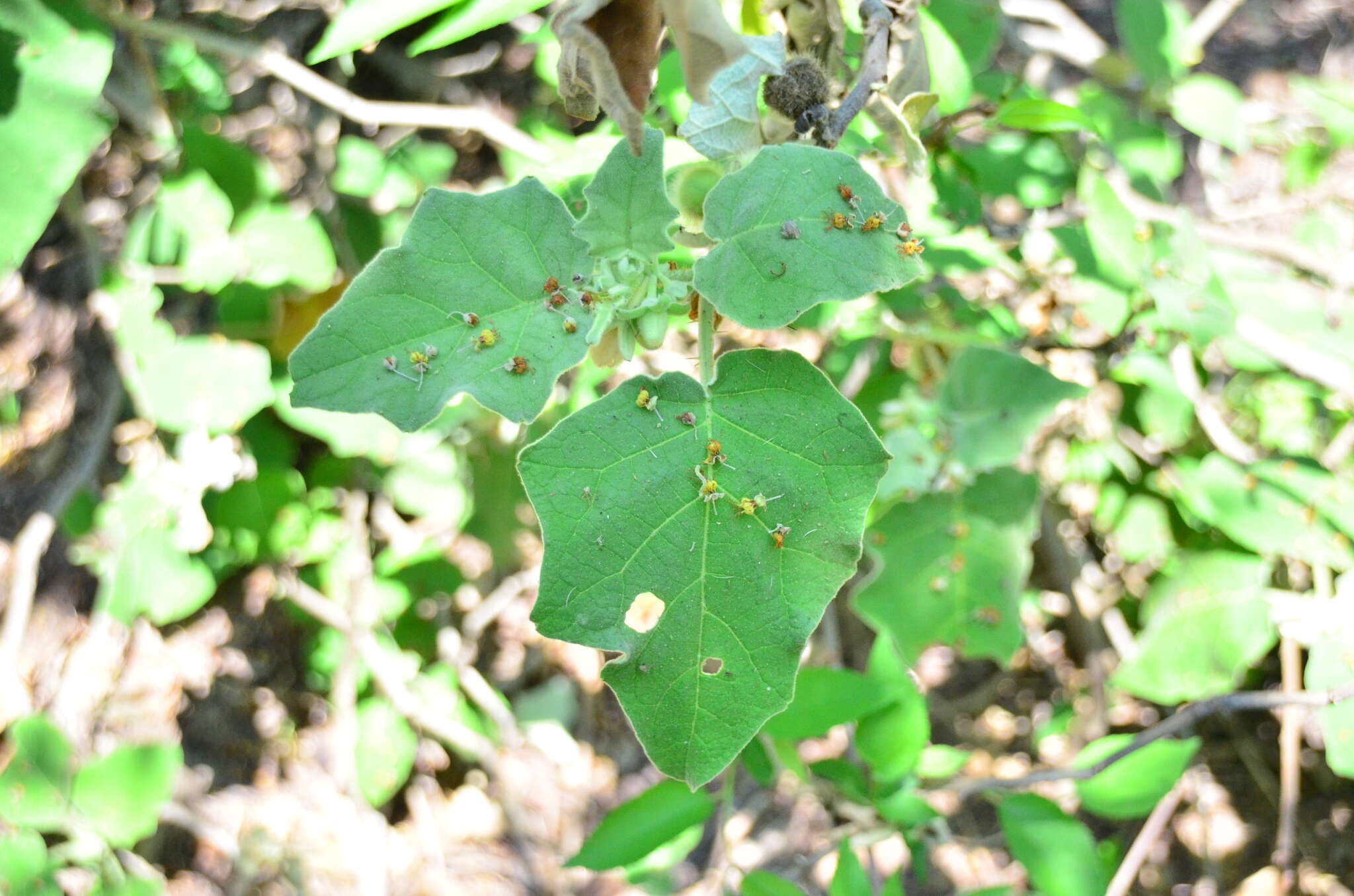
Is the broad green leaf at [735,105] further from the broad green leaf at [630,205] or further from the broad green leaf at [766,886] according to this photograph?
the broad green leaf at [766,886]

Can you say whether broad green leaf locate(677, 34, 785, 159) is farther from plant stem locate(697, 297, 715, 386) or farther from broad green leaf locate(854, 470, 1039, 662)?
broad green leaf locate(854, 470, 1039, 662)

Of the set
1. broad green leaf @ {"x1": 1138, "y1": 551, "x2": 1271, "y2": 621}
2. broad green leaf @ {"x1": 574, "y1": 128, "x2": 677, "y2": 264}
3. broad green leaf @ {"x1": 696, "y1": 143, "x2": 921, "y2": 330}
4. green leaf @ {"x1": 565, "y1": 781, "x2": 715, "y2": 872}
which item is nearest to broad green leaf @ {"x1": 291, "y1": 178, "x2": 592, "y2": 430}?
broad green leaf @ {"x1": 574, "y1": 128, "x2": 677, "y2": 264}

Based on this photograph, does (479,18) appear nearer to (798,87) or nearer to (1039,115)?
(798,87)

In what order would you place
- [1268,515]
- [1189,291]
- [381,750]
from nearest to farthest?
[1189,291]
[1268,515]
[381,750]

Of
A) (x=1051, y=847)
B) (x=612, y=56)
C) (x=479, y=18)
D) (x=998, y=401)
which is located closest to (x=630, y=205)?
(x=612, y=56)

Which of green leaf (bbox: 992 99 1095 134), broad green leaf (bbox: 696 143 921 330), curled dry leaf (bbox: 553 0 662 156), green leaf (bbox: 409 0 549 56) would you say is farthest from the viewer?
green leaf (bbox: 992 99 1095 134)

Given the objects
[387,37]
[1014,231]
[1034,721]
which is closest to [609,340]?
[1014,231]
